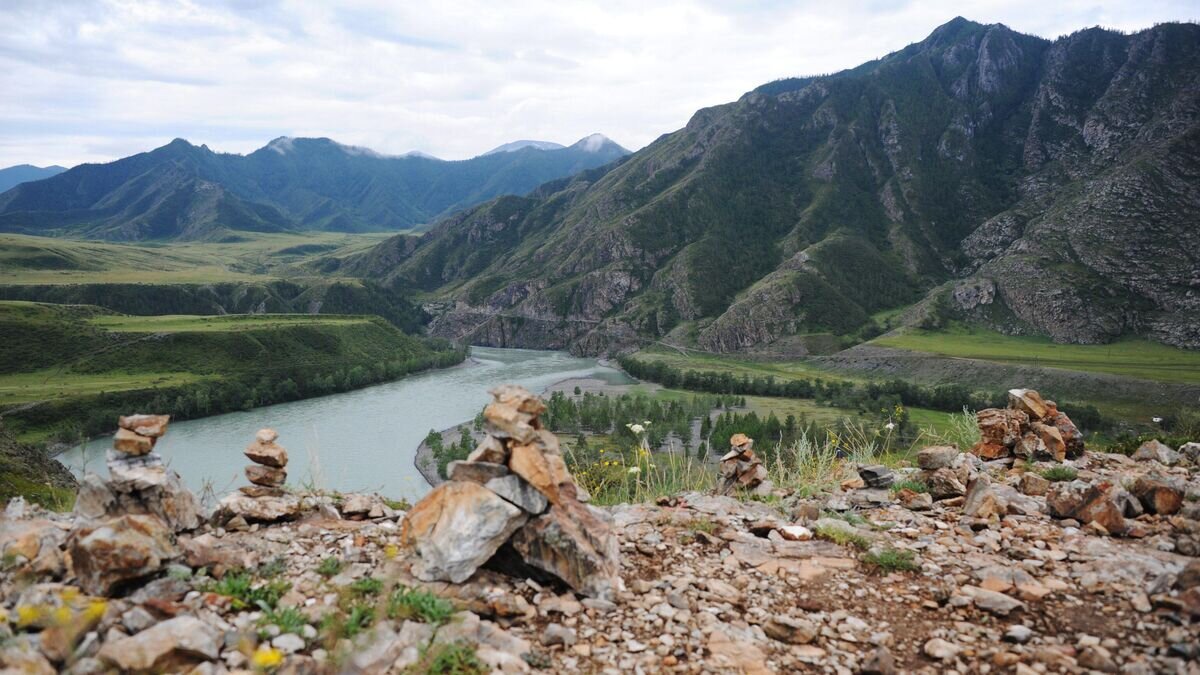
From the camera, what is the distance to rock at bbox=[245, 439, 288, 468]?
812cm

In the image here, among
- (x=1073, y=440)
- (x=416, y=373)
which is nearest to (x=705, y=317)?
(x=416, y=373)

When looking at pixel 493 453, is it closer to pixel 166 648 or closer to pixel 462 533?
pixel 462 533

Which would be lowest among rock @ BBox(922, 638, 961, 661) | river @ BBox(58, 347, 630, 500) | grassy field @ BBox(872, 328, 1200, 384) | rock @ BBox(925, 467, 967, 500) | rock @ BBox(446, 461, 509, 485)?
river @ BBox(58, 347, 630, 500)

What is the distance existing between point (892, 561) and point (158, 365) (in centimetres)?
12037

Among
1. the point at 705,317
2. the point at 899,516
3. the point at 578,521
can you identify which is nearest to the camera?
the point at 578,521

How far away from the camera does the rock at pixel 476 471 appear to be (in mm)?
6184

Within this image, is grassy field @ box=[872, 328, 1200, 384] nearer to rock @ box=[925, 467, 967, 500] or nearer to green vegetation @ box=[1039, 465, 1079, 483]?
green vegetation @ box=[1039, 465, 1079, 483]

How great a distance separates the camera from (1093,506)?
24.3ft

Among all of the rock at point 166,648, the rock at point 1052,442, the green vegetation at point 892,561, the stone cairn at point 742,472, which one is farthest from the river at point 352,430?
the rock at point 166,648

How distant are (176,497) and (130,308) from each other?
191m

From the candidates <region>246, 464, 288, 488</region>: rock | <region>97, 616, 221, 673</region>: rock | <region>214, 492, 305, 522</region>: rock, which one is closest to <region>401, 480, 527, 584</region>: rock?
<region>97, 616, 221, 673</region>: rock

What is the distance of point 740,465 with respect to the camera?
35.3 feet

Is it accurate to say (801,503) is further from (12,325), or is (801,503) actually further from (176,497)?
(12,325)

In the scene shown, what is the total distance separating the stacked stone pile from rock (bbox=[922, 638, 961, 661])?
730 cm
